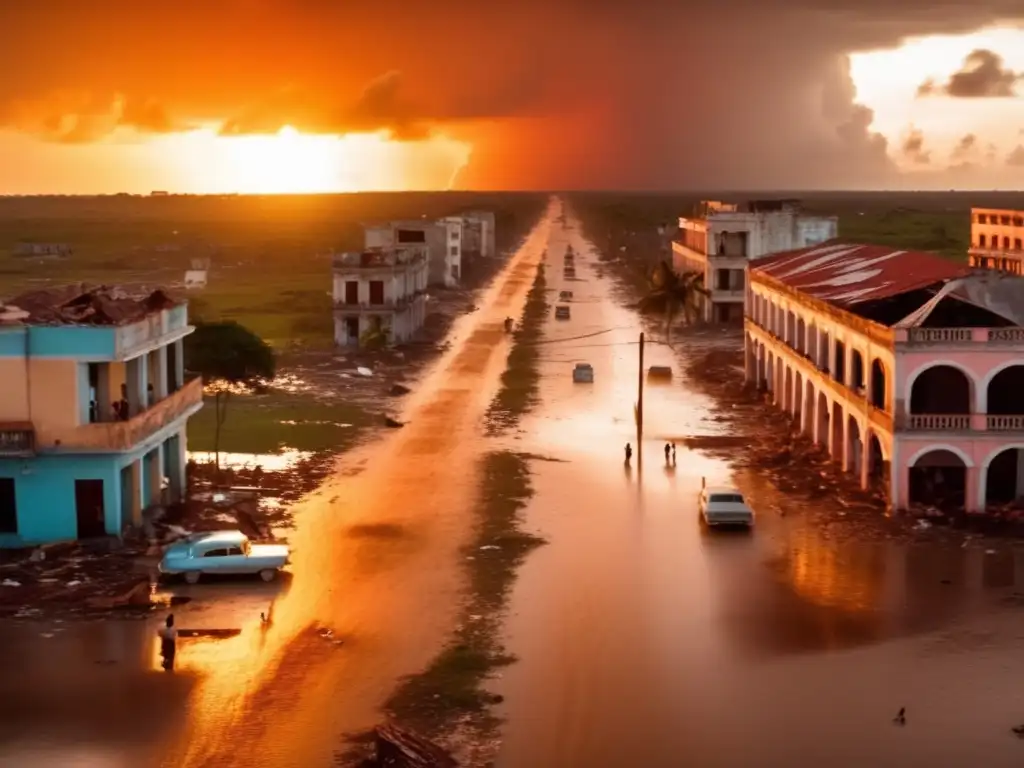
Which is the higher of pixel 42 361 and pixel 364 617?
pixel 42 361

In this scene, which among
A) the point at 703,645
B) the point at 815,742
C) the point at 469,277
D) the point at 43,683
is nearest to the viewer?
the point at 815,742

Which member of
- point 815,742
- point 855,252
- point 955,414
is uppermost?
point 855,252

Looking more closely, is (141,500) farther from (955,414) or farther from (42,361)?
(955,414)

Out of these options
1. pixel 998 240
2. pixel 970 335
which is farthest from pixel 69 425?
pixel 998 240

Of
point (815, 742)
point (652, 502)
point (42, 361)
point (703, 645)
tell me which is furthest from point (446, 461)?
point (815, 742)

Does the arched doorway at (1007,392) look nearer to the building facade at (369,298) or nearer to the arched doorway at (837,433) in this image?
the arched doorway at (837,433)

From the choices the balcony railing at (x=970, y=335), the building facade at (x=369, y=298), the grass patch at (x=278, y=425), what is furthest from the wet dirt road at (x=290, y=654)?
the building facade at (x=369, y=298)

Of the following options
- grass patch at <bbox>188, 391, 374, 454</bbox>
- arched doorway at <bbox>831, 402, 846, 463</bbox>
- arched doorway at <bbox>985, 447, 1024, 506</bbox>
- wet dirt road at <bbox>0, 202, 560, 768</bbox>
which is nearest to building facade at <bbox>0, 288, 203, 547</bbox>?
wet dirt road at <bbox>0, 202, 560, 768</bbox>
